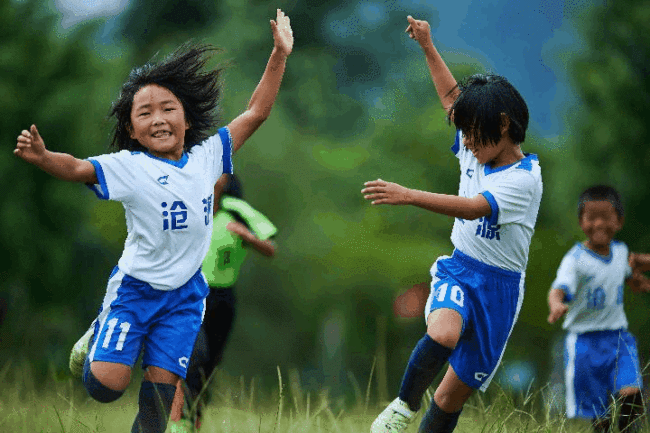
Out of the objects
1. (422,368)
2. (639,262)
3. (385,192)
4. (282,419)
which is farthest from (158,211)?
(639,262)

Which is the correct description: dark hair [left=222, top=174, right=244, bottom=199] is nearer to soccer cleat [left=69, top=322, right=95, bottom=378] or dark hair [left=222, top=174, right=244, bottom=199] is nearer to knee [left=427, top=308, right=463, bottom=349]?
soccer cleat [left=69, top=322, right=95, bottom=378]

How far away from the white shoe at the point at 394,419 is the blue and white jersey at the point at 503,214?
814 millimetres

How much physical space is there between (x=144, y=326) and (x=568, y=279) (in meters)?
3.20

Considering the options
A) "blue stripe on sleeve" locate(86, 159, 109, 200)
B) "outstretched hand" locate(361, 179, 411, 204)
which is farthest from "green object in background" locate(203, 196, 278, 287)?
"outstretched hand" locate(361, 179, 411, 204)

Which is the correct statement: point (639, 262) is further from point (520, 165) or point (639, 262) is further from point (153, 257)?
point (153, 257)

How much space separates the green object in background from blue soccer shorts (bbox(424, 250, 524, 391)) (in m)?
1.69

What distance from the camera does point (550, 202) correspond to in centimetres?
1658

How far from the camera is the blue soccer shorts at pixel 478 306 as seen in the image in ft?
15.6

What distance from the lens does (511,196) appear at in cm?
459

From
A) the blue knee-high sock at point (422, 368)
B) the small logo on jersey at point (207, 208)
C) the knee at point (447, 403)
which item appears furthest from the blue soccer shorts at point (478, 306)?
the small logo on jersey at point (207, 208)

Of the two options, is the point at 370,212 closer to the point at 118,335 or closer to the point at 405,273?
the point at 405,273

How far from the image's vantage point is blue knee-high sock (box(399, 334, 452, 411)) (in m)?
4.56

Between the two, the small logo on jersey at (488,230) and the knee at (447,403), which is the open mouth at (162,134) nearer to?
the small logo on jersey at (488,230)

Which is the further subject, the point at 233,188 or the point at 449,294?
the point at 233,188
